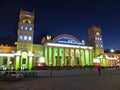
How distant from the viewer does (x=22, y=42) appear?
67750 mm

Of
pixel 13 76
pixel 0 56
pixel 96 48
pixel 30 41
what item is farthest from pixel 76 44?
pixel 13 76

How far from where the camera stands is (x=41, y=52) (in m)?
72.4

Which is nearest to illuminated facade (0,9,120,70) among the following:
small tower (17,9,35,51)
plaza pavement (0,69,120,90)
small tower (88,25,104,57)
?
small tower (17,9,35,51)

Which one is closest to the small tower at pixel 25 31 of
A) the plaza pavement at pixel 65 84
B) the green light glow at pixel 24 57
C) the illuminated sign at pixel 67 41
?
the green light glow at pixel 24 57

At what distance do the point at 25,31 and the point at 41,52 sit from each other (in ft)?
45.8

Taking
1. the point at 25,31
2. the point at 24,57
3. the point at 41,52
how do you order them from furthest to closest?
the point at 41,52, the point at 25,31, the point at 24,57

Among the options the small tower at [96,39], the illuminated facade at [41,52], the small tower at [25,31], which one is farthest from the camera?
the small tower at [96,39]

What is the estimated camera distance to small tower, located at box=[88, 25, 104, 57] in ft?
286

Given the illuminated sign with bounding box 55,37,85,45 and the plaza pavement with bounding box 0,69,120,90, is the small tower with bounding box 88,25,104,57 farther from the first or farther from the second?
the plaza pavement with bounding box 0,69,120,90

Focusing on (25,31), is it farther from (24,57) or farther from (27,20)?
(24,57)

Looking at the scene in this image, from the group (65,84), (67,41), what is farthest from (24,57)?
(65,84)

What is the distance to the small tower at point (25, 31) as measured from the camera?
67.7 metres

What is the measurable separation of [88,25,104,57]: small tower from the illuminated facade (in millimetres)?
3810

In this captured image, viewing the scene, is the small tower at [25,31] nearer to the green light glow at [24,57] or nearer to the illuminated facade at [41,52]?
the illuminated facade at [41,52]
